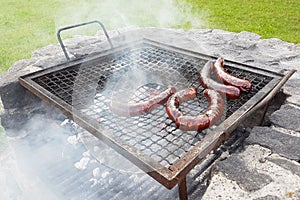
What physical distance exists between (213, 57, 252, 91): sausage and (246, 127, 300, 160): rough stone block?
32 cm

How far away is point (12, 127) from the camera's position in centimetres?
288

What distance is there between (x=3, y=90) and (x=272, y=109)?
8.22 ft

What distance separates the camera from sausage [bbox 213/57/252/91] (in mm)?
2066

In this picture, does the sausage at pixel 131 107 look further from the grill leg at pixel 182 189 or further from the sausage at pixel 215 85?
the grill leg at pixel 182 189

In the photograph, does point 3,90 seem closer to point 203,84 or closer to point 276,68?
point 203,84

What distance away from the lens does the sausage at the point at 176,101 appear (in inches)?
74.5

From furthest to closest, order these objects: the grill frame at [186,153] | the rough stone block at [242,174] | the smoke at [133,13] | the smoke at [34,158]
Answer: the smoke at [133,13], the smoke at [34,158], the rough stone block at [242,174], the grill frame at [186,153]

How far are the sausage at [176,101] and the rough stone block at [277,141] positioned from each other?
1.66 ft

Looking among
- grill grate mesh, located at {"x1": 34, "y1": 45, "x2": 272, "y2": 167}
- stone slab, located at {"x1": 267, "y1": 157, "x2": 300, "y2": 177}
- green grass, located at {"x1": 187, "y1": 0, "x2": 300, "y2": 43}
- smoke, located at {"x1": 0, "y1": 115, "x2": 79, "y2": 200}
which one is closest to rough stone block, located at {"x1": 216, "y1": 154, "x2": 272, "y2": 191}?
stone slab, located at {"x1": 267, "y1": 157, "x2": 300, "y2": 177}

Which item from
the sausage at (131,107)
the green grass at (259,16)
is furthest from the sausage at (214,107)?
the green grass at (259,16)

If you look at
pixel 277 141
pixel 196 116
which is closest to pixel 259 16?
pixel 277 141

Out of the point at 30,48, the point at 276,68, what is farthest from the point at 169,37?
the point at 30,48

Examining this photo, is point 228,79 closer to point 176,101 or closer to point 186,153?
point 176,101

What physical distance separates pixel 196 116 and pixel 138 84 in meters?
1.09
